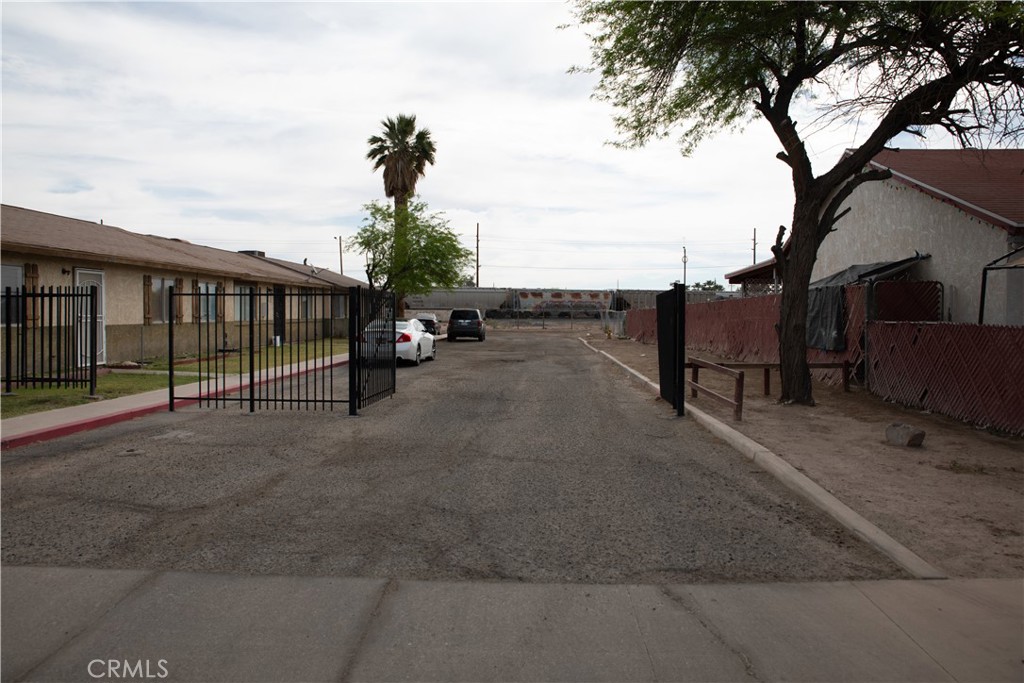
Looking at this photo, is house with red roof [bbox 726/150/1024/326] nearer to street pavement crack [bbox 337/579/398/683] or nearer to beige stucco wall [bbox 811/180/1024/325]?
beige stucco wall [bbox 811/180/1024/325]

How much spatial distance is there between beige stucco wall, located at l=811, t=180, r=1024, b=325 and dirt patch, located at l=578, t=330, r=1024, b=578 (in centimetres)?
374

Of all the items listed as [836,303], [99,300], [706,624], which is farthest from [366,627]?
[99,300]

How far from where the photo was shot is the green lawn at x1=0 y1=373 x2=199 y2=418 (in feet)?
38.2

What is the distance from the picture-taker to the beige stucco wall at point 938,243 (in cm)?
1427

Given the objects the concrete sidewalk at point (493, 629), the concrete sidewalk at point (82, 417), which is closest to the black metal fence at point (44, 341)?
the concrete sidewalk at point (82, 417)

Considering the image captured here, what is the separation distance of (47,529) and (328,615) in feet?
9.47

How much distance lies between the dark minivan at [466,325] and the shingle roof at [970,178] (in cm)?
2294

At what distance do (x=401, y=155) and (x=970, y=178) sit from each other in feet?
109

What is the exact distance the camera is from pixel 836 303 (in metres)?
16.1

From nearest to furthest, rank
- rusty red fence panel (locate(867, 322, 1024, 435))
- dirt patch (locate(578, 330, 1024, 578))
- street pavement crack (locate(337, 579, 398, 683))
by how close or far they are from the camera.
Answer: street pavement crack (locate(337, 579, 398, 683)) → dirt patch (locate(578, 330, 1024, 578)) → rusty red fence panel (locate(867, 322, 1024, 435))

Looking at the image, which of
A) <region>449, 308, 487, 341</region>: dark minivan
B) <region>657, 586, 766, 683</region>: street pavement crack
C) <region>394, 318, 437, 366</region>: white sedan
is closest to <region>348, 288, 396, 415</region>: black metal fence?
<region>394, 318, 437, 366</region>: white sedan

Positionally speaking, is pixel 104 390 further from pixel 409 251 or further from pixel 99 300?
pixel 409 251

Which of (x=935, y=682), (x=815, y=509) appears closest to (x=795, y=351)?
(x=815, y=509)

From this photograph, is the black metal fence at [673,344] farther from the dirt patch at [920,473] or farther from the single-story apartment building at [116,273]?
the single-story apartment building at [116,273]
